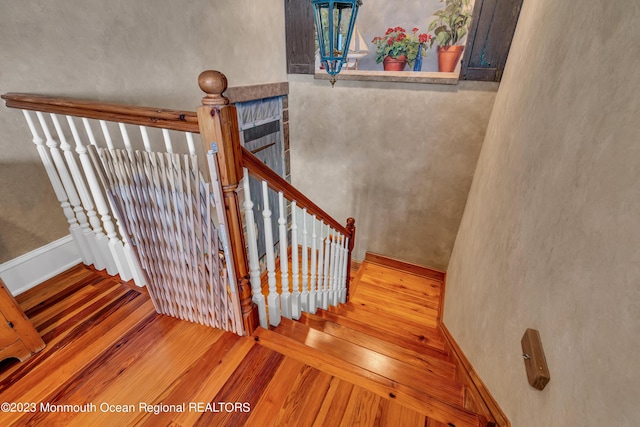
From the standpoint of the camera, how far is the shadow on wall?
1520mm

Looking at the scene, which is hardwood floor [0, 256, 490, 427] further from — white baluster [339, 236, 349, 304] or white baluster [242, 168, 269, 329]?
white baluster [339, 236, 349, 304]

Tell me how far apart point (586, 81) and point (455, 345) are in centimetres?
157

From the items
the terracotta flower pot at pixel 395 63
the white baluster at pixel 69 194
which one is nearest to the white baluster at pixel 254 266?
the white baluster at pixel 69 194

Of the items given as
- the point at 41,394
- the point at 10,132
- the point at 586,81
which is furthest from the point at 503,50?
the point at 41,394

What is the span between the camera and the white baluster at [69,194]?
139 centimetres

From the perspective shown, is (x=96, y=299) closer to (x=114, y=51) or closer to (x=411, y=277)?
(x=114, y=51)

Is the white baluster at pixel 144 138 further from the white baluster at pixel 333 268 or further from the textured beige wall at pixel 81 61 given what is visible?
the white baluster at pixel 333 268

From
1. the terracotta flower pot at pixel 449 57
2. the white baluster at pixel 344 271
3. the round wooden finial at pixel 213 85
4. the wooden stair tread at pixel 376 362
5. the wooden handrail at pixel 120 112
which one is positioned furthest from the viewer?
the terracotta flower pot at pixel 449 57

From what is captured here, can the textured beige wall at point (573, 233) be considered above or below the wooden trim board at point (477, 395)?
above

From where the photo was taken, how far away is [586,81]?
3.00 ft

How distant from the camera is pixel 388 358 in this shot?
1.52m

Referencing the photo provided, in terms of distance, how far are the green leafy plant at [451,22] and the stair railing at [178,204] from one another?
2320mm

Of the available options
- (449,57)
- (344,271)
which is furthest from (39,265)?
(449,57)

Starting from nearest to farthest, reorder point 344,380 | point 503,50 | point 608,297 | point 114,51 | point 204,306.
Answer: point 608,297 → point 344,380 → point 204,306 → point 114,51 → point 503,50
